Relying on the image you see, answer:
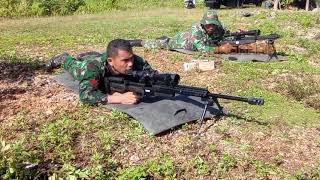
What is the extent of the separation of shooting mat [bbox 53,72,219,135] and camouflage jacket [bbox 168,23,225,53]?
4434 mm

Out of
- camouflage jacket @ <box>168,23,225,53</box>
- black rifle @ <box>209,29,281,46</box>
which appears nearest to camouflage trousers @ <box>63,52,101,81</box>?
camouflage jacket @ <box>168,23,225,53</box>

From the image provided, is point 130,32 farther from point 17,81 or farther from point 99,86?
point 99,86

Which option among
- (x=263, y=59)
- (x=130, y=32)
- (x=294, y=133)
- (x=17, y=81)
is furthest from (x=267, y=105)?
(x=130, y=32)

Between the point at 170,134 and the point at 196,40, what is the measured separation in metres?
5.72

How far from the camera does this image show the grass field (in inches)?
215

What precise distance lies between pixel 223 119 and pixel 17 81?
408 cm

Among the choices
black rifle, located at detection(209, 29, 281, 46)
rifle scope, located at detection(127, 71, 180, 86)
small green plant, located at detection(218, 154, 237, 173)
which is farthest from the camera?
black rifle, located at detection(209, 29, 281, 46)

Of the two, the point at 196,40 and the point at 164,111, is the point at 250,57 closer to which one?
the point at 196,40

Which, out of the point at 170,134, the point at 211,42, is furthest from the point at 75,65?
the point at 211,42

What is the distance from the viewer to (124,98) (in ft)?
22.7

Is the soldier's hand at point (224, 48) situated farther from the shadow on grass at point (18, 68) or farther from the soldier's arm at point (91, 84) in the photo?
the soldier's arm at point (91, 84)

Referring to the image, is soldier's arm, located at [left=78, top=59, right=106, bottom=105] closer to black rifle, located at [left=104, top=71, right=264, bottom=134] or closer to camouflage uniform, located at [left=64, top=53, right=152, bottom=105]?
camouflage uniform, located at [left=64, top=53, right=152, bottom=105]

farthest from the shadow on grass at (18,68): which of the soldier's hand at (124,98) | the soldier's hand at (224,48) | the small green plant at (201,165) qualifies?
the small green plant at (201,165)

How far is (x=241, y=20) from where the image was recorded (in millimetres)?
18953
